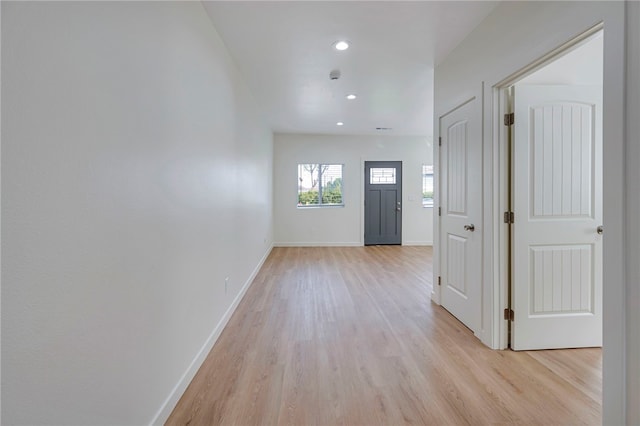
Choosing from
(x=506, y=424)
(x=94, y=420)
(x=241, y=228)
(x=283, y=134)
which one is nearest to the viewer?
(x=94, y=420)

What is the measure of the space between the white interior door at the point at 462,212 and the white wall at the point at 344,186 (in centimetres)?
383

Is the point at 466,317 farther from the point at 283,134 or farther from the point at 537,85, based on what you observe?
the point at 283,134

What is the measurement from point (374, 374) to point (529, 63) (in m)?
2.27

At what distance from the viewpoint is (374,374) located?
6.02ft

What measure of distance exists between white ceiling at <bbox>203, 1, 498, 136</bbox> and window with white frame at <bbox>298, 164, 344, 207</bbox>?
2302 mm

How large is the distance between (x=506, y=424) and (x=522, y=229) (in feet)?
4.31

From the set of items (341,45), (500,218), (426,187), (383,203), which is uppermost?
(341,45)

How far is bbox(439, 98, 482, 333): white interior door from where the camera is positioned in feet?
7.64

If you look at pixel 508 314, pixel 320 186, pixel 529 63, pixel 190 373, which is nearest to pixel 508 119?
pixel 529 63

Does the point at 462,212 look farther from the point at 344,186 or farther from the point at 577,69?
the point at 344,186

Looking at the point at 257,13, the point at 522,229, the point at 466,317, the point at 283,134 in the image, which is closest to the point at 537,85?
the point at 522,229

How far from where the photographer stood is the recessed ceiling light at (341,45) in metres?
2.53

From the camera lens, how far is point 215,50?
2.31 meters
